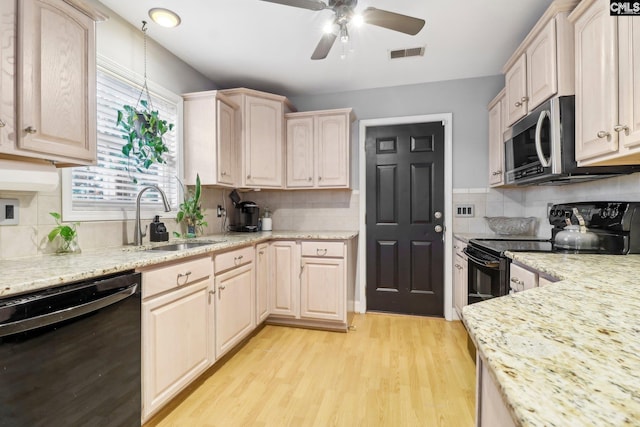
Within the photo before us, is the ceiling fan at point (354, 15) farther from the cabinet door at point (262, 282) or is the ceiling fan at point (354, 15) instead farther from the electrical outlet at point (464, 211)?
the electrical outlet at point (464, 211)

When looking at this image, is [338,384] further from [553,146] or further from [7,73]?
[7,73]

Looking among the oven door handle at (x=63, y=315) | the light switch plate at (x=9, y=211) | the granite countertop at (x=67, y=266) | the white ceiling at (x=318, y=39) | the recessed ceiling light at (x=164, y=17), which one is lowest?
the oven door handle at (x=63, y=315)

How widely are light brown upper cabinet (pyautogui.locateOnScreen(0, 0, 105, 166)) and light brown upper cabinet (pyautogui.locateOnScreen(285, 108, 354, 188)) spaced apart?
1914 mm

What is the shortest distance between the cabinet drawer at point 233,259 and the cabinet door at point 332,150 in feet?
3.67

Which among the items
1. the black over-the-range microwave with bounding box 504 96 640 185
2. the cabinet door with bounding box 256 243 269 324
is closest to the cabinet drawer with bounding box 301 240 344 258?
the cabinet door with bounding box 256 243 269 324

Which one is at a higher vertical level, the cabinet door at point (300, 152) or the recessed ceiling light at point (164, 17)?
the recessed ceiling light at point (164, 17)

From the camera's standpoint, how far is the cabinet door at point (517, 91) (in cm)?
209

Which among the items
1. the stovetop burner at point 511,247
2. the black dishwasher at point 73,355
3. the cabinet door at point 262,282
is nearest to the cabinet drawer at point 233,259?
the cabinet door at point 262,282

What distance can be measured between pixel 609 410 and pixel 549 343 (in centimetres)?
20

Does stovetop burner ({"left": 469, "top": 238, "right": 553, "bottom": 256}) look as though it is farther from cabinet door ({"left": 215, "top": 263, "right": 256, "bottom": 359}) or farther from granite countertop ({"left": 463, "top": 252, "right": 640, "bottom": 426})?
cabinet door ({"left": 215, "top": 263, "right": 256, "bottom": 359})

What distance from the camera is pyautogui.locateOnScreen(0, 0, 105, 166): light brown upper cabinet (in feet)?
4.08

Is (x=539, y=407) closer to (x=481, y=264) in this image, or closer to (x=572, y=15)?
(x=481, y=264)

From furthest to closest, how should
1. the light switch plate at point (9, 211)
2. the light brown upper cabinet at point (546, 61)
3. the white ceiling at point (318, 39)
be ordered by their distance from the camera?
the white ceiling at point (318, 39)
the light brown upper cabinet at point (546, 61)
the light switch plate at point (9, 211)

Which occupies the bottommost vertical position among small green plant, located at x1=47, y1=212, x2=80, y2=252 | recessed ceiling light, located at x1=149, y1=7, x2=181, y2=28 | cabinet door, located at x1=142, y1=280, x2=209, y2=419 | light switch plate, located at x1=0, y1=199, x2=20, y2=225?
cabinet door, located at x1=142, y1=280, x2=209, y2=419
